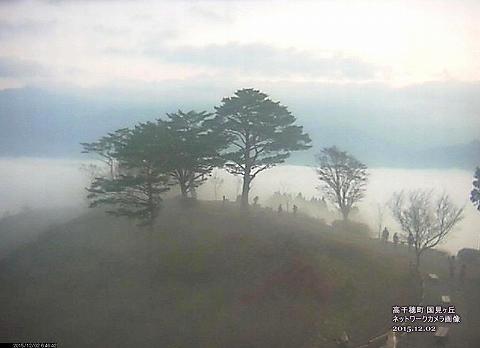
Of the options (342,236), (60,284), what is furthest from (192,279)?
(342,236)

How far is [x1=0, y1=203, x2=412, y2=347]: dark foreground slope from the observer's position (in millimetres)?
4473

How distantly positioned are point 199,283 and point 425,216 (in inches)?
106

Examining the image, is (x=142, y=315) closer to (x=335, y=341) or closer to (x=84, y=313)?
(x=84, y=313)

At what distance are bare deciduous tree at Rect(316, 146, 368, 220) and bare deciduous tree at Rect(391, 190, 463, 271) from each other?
47 centimetres

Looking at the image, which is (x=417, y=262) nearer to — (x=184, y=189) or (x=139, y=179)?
(x=184, y=189)

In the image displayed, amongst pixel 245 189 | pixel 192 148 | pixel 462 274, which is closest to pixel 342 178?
pixel 245 189

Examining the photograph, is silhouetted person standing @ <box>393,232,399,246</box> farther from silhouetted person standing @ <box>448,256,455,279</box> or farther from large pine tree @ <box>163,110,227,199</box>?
large pine tree @ <box>163,110,227,199</box>

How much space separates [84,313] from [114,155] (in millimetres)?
1812

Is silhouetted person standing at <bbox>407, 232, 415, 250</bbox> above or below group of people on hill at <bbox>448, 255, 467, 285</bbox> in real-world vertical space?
above

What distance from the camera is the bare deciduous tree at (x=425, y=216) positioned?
502 centimetres

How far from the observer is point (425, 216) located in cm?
509

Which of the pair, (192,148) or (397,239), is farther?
(192,148)

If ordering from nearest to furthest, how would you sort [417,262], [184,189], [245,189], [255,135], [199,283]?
[199,283]
[417,262]
[184,189]
[245,189]
[255,135]

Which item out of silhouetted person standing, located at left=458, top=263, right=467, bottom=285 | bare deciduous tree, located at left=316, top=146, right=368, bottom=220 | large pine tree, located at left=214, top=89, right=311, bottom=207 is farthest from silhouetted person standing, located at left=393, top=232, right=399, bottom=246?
large pine tree, located at left=214, top=89, right=311, bottom=207
